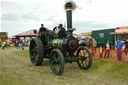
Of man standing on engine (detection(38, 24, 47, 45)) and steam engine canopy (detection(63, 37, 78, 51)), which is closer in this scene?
steam engine canopy (detection(63, 37, 78, 51))

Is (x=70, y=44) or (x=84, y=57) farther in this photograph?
(x=84, y=57)

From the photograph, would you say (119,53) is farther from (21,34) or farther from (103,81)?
(21,34)

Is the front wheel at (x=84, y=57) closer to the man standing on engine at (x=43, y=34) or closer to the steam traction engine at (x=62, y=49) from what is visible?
the steam traction engine at (x=62, y=49)

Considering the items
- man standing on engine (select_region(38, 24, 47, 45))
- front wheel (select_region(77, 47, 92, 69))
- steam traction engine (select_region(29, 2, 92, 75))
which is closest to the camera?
steam traction engine (select_region(29, 2, 92, 75))

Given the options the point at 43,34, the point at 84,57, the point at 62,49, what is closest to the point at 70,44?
the point at 62,49

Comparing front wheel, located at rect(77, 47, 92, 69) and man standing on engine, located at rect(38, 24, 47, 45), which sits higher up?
man standing on engine, located at rect(38, 24, 47, 45)

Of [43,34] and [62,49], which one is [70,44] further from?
[43,34]

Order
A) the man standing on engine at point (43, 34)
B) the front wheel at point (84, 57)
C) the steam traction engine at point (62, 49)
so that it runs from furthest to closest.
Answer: the man standing on engine at point (43, 34)
the front wheel at point (84, 57)
the steam traction engine at point (62, 49)

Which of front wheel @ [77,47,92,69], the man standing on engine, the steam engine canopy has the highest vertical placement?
the man standing on engine

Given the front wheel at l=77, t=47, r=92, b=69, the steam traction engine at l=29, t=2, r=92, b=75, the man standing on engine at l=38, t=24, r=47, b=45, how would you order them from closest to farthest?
the steam traction engine at l=29, t=2, r=92, b=75
the front wheel at l=77, t=47, r=92, b=69
the man standing on engine at l=38, t=24, r=47, b=45

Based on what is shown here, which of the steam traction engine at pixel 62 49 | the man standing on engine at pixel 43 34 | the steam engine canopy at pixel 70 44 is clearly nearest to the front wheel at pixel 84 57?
the steam traction engine at pixel 62 49

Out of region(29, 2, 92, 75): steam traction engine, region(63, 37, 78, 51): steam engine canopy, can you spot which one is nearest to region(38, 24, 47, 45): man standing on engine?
region(29, 2, 92, 75): steam traction engine

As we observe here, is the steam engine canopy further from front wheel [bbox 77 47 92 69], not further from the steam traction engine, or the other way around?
front wheel [bbox 77 47 92 69]

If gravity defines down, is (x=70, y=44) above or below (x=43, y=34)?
below
